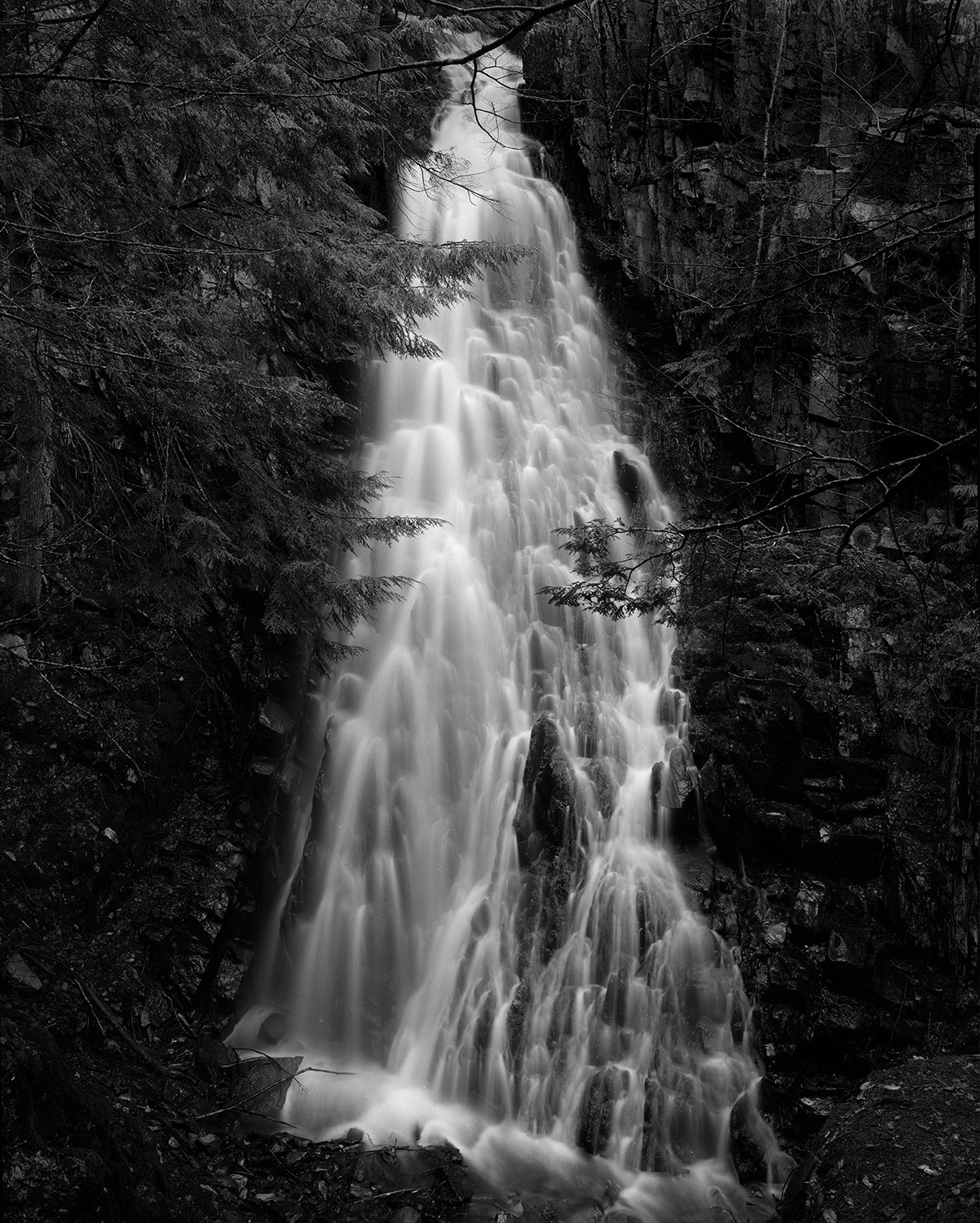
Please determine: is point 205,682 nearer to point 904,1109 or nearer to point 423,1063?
point 423,1063

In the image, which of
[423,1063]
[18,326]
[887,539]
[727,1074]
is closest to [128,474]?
[18,326]

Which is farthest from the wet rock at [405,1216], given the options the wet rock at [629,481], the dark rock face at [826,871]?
the wet rock at [629,481]

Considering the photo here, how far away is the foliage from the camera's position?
6141 millimetres

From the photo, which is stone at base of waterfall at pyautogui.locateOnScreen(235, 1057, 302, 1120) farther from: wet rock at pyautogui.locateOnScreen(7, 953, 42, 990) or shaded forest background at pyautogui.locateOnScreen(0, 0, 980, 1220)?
wet rock at pyautogui.locateOnScreen(7, 953, 42, 990)

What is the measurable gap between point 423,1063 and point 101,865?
3.43 m

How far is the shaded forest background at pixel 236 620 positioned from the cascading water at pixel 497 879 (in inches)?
22.7

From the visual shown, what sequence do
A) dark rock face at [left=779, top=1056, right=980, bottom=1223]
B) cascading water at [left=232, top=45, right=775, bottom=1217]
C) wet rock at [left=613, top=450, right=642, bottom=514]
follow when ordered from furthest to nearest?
wet rock at [left=613, top=450, right=642, bottom=514]
cascading water at [left=232, top=45, right=775, bottom=1217]
dark rock face at [left=779, top=1056, right=980, bottom=1223]

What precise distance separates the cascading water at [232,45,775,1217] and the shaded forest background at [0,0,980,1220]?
58 centimetres

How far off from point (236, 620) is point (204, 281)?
3.86 meters

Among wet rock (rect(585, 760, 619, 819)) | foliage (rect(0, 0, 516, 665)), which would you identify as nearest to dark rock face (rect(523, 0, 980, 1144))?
wet rock (rect(585, 760, 619, 819))

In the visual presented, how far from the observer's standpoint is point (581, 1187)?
6715 millimetres

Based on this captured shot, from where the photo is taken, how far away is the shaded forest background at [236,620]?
5.70m

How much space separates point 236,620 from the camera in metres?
9.25

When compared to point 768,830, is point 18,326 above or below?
above
